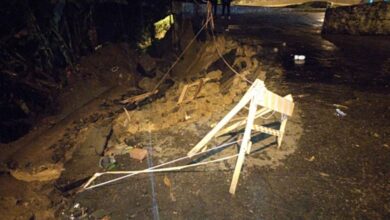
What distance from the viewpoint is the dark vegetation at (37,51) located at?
729 centimetres

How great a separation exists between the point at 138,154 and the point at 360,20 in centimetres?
1255

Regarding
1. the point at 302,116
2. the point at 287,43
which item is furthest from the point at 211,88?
the point at 287,43

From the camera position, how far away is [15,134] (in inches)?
264

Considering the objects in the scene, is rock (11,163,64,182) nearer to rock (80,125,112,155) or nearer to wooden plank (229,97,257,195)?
rock (80,125,112,155)

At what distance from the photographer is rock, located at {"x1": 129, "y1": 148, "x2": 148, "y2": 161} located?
402 cm

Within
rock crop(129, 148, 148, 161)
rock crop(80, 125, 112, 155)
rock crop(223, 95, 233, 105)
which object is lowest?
rock crop(80, 125, 112, 155)

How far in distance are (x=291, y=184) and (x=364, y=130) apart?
2053mm

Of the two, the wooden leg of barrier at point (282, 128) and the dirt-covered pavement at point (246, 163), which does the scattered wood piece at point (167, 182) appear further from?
the wooden leg of barrier at point (282, 128)

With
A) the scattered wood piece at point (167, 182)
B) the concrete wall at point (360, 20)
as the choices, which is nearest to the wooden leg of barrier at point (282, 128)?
the scattered wood piece at point (167, 182)

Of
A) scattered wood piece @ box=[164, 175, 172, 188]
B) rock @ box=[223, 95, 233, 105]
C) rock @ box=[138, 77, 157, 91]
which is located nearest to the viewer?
scattered wood piece @ box=[164, 175, 172, 188]

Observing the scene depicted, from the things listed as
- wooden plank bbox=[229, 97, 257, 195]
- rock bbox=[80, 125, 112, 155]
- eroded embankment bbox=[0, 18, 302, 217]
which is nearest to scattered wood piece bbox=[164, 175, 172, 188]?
eroded embankment bbox=[0, 18, 302, 217]

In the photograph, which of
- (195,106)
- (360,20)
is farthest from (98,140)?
(360,20)

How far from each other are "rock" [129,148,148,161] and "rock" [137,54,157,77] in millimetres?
6445

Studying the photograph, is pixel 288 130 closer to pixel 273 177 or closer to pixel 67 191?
pixel 273 177
